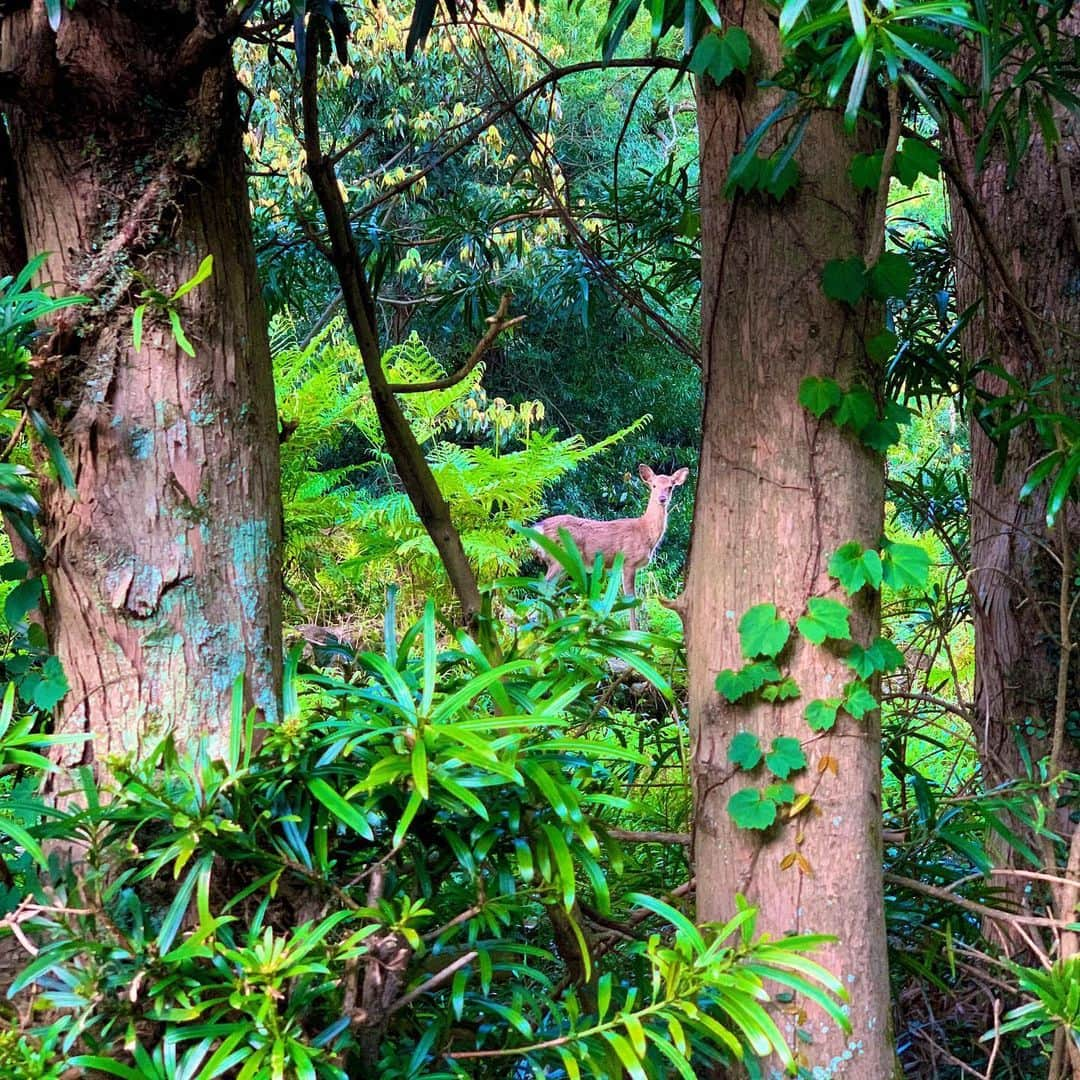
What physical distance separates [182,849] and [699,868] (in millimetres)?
657

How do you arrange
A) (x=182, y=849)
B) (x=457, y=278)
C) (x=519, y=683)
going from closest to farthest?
(x=182, y=849), (x=519, y=683), (x=457, y=278)

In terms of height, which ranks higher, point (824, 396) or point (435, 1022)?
point (824, 396)

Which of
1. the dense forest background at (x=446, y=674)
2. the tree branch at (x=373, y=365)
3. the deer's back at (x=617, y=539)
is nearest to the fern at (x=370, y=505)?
the deer's back at (x=617, y=539)

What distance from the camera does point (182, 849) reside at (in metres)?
0.81

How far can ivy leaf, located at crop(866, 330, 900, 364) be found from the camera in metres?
1.15

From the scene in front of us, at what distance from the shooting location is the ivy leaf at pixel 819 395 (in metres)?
1.12

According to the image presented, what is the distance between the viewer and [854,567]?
3.68 feet

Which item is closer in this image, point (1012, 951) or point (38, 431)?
point (38, 431)

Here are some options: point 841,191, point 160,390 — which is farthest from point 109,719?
point 841,191

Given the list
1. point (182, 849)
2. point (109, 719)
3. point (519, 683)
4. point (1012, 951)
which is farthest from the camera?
point (1012, 951)

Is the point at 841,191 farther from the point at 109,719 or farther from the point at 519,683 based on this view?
the point at 109,719

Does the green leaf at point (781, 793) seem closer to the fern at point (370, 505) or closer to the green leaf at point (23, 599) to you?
the green leaf at point (23, 599)

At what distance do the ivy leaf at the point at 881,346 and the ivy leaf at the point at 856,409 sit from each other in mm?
49

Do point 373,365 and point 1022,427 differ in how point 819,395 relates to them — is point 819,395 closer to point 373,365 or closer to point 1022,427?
point 373,365
